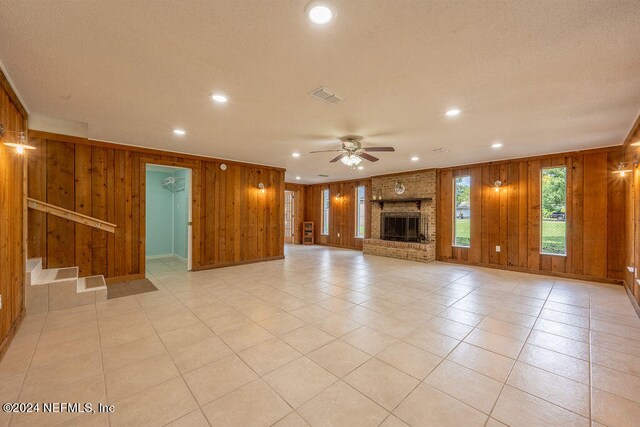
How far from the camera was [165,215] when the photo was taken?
768 cm

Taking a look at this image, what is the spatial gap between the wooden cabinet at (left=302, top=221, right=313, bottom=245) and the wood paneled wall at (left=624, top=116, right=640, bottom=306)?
28.7 feet

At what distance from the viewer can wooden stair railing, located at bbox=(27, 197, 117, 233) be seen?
153 inches

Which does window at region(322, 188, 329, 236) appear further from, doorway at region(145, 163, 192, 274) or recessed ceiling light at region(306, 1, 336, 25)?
recessed ceiling light at region(306, 1, 336, 25)

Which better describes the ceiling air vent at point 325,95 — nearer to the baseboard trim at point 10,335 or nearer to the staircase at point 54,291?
the baseboard trim at point 10,335

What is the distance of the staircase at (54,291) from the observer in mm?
3387

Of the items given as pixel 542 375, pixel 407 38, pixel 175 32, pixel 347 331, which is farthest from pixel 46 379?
pixel 542 375

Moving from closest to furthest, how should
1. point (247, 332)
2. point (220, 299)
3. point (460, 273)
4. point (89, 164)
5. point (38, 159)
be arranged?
point (247, 332) → point (220, 299) → point (38, 159) → point (89, 164) → point (460, 273)

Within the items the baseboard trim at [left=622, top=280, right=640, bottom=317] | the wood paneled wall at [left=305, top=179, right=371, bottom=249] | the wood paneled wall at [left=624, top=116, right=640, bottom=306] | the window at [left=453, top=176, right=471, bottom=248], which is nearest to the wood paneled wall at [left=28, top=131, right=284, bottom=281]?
the wood paneled wall at [left=305, top=179, right=371, bottom=249]

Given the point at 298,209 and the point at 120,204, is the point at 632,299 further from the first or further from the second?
the point at 298,209

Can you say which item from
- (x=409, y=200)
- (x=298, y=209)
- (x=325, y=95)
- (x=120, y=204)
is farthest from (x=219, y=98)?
(x=298, y=209)

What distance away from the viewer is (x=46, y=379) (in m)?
2.06

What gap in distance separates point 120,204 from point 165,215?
279 centimetres

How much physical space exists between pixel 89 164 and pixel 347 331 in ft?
17.3

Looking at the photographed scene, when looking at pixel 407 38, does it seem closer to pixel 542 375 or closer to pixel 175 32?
pixel 175 32
